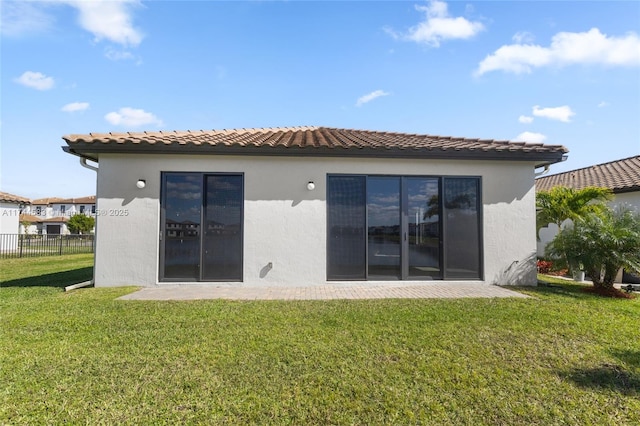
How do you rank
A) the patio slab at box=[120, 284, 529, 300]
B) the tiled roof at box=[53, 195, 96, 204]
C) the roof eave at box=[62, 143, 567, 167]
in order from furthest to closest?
the tiled roof at box=[53, 195, 96, 204]
the roof eave at box=[62, 143, 567, 167]
the patio slab at box=[120, 284, 529, 300]

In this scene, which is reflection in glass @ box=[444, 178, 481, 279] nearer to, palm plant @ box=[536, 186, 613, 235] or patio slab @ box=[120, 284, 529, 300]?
patio slab @ box=[120, 284, 529, 300]

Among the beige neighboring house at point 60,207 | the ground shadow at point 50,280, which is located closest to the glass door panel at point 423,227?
the ground shadow at point 50,280

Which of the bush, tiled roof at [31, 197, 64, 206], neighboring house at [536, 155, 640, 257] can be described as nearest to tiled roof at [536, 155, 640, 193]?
neighboring house at [536, 155, 640, 257]

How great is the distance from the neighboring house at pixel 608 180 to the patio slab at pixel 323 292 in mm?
7557

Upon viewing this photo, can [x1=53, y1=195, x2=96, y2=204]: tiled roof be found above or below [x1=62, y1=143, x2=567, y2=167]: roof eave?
above

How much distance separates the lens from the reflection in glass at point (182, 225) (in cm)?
859

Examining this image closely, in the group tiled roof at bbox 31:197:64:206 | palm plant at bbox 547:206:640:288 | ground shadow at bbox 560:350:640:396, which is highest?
tiled roof at bbox 31:197:64:206

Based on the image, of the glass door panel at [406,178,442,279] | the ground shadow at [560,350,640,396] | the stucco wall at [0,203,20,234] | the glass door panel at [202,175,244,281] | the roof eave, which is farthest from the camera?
the stucco wall at [0,203,20,234]

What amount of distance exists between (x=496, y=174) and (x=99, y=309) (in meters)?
11.1

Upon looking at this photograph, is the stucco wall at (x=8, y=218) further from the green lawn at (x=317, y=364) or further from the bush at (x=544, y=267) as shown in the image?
the bush at (x=544, y=267)

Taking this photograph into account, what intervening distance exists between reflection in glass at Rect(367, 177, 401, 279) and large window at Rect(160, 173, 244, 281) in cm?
391

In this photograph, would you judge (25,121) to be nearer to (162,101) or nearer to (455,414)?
(162,101)

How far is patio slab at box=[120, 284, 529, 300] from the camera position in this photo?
24.3 feet

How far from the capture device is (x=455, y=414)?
3.00 m
